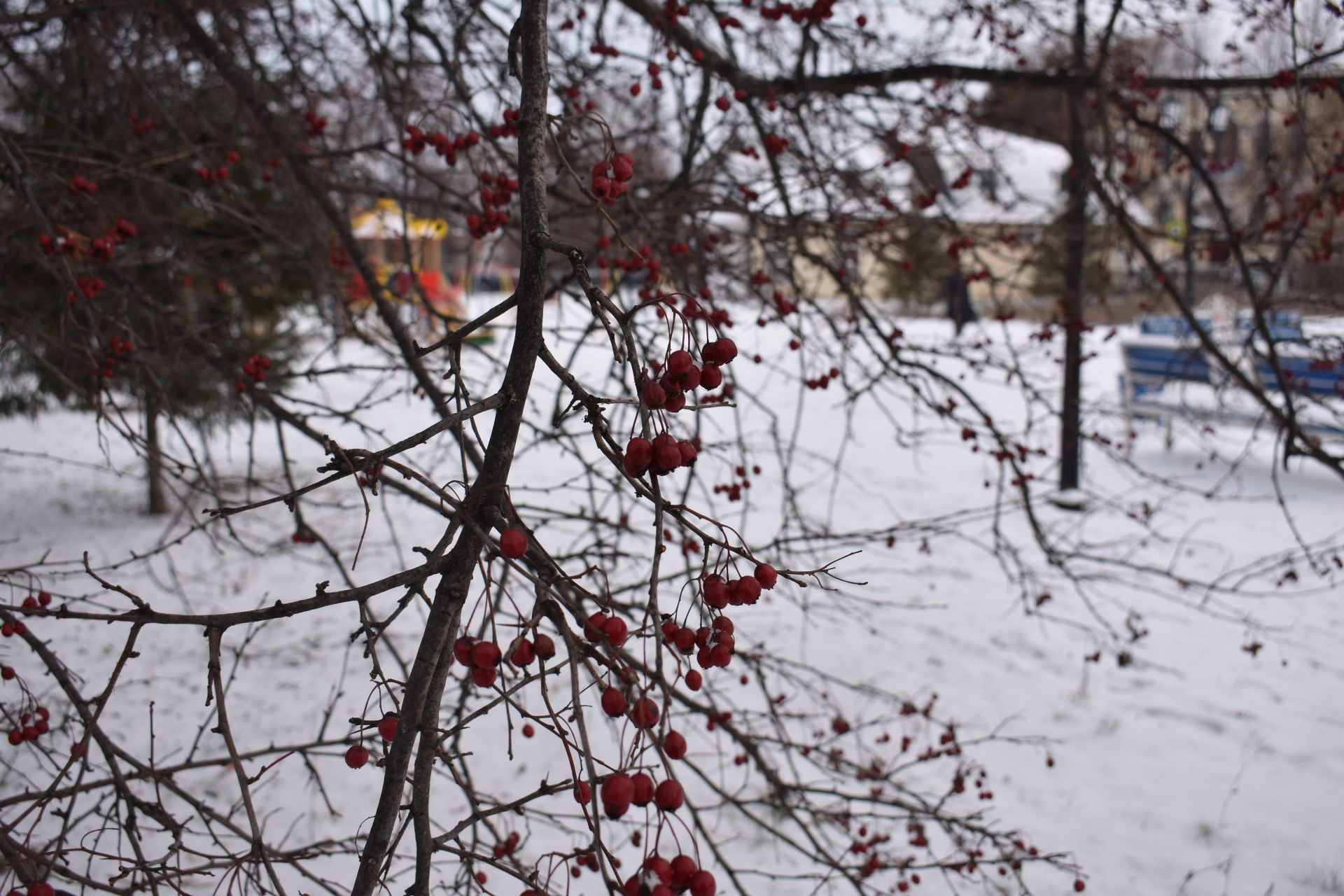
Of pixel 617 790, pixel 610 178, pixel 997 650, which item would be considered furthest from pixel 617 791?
pixel 997 650

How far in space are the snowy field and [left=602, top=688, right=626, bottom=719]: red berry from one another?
38.9 inches

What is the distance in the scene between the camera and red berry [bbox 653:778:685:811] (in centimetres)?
78

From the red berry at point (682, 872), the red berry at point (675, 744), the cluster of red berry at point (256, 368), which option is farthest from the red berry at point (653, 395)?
the cluster of red berry at point (256, 368)

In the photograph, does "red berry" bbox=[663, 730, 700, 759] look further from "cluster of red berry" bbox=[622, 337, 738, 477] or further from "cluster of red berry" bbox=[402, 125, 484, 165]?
"cluster of red berry" bbox=[402, 125, 484, 165]

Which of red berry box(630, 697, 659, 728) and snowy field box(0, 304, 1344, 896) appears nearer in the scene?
red berry box(630, 697, 659, 728)

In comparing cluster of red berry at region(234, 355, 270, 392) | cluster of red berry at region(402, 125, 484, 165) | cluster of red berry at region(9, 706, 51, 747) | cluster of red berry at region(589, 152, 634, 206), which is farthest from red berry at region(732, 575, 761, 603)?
cluster of red berry at region(402, 125, 484, 165)

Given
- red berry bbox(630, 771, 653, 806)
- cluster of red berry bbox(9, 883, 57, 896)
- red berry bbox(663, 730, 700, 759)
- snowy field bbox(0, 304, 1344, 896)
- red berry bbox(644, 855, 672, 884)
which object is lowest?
snowy field bbox(0, 304, 1344, 896)

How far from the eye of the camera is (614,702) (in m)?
0.87

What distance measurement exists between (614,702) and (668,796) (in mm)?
118

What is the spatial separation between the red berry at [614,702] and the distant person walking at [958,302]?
3.20 metres

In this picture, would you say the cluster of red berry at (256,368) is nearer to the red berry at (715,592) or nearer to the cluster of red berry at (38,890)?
the cluster of red berry at (38,890)

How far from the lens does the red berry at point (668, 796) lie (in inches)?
30.7

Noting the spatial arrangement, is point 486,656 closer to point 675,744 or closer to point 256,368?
point 675,744

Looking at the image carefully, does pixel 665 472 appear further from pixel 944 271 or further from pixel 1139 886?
pixel 944 271
